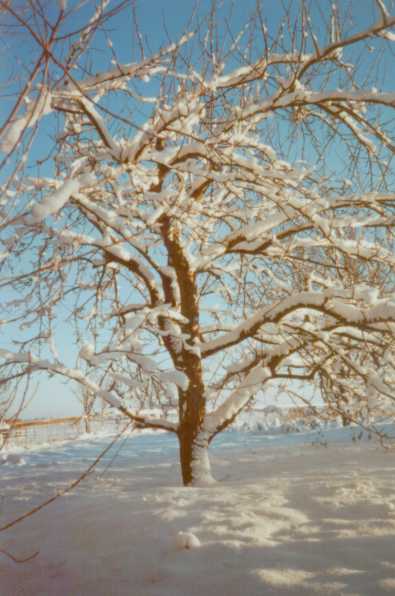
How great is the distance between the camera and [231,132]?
4.14 m

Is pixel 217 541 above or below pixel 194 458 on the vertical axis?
below

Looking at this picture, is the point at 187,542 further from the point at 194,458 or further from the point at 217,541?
the point at 194,458

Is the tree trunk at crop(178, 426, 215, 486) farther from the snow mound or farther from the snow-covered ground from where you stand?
the snow mound

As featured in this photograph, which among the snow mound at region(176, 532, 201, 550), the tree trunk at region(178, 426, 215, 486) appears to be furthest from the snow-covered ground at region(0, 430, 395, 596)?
the tree trunk at region(178, 426, 215, 486)

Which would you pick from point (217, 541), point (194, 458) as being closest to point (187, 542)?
point (217, 541)

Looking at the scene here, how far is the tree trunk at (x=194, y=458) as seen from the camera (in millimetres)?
4867

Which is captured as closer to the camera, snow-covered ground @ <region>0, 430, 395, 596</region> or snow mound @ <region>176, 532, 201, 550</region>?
snow-covered ground @ <region>0, 430, 395, 596</region>

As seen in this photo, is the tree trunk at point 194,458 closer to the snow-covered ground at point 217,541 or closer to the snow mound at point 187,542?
the snow-covered ground at point 217,541

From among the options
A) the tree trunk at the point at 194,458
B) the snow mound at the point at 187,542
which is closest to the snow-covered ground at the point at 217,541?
the snow mound at the point at 187,542

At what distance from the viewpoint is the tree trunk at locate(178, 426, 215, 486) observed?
4867 mm

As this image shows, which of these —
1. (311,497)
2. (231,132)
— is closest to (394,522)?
(311,497)

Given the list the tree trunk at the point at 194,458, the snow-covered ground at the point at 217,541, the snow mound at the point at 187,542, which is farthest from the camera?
the tree trunk at the point at 194,458

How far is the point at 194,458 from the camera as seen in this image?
492 centimetres

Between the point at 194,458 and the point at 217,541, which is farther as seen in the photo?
the point at 194,458
